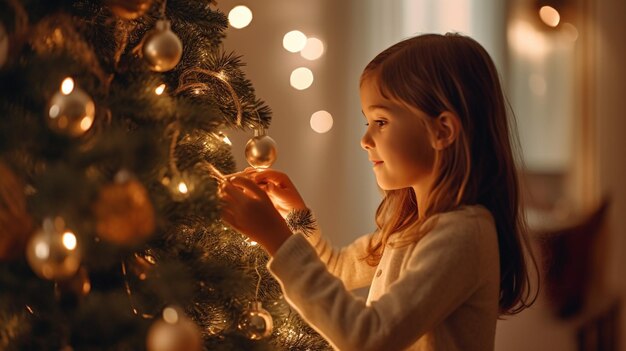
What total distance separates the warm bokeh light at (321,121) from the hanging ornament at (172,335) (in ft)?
4.00

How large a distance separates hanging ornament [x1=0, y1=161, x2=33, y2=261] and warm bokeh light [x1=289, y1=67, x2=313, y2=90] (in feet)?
3.95

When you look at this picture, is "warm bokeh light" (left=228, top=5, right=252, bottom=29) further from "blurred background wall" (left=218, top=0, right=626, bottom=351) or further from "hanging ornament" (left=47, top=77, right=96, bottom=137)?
"hanging ornament" (left=47, top=77, right=96, bottom=137)

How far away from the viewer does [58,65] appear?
→ 0.57 meters

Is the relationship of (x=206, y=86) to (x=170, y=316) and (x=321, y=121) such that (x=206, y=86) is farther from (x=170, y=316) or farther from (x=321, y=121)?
(x=321, y=121)

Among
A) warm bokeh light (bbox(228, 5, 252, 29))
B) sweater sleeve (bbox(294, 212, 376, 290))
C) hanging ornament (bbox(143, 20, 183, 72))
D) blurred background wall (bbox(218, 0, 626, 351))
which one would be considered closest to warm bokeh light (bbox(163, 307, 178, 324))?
hanging ornament (bbox(143, 20, 183, 72))

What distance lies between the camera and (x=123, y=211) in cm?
53

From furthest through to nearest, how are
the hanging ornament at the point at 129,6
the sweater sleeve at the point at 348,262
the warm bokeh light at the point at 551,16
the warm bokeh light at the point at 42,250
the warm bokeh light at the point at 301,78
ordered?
the warm bokeh light at the point at 551,16 < the warm bokeh light at the point at 301,78 < the sweater sleeve at the point at 348,262 < the hanging ornament at the point at 129,6 < the warm bokeh light at the point at 42,250

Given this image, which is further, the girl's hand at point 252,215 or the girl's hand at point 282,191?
the girl's hand at point 282,191

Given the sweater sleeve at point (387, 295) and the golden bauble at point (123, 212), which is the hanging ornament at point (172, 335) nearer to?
the golden bauble at point (123, 212)

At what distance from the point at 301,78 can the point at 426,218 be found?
32.8 inches

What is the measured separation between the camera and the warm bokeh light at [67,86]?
0.57 m

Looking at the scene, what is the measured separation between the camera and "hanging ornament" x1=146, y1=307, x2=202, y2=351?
53 cm

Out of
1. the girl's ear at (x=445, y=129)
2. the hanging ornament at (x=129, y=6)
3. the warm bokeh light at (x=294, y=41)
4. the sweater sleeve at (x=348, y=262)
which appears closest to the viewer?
the hanging ornament at (x=129, y=6)

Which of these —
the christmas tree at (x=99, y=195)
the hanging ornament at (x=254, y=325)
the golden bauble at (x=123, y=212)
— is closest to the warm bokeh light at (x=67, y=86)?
the christmas tree at (x=99, y=195)
